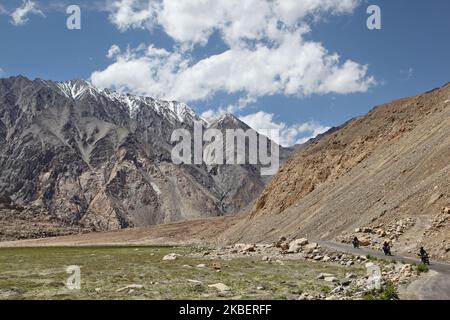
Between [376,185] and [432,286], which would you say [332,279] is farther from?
[376,185]

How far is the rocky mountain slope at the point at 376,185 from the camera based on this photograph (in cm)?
5106

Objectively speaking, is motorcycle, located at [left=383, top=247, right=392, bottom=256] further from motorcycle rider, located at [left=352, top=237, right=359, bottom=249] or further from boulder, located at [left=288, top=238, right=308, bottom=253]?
boulder, located at [left=288, top=238, right=308, bottom=253]

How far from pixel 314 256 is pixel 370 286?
23.0m

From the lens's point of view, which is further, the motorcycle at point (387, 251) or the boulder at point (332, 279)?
the motorcycle at point (387, 251)

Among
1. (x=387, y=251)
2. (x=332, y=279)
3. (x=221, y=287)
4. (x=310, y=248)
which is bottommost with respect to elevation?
(x=221, y=287)

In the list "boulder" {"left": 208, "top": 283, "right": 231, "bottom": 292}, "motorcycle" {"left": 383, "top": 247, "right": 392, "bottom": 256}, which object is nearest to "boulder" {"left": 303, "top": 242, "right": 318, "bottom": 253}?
"motorcycle" {"left": 383, "top": 247, "right": 392, "bottom": 256}

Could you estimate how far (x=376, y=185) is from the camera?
7144cm

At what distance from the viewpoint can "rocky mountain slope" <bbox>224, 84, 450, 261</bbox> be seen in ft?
168

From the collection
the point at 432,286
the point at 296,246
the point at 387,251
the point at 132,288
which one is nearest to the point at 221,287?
the point at 132,288

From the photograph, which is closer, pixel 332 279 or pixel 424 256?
pixel 332 279

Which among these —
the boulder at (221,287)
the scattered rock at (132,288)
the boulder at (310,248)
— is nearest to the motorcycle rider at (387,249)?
the boulder at (310,248)

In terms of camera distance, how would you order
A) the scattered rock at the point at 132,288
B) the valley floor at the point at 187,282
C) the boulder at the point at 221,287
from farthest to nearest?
the scattered rock at the point at 132,288 → the boulder at the point at 221,287 → the valley floor at the point at 187,282

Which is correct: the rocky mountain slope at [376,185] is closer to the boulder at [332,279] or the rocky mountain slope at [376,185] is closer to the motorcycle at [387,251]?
the motorcycle at [387,251]
